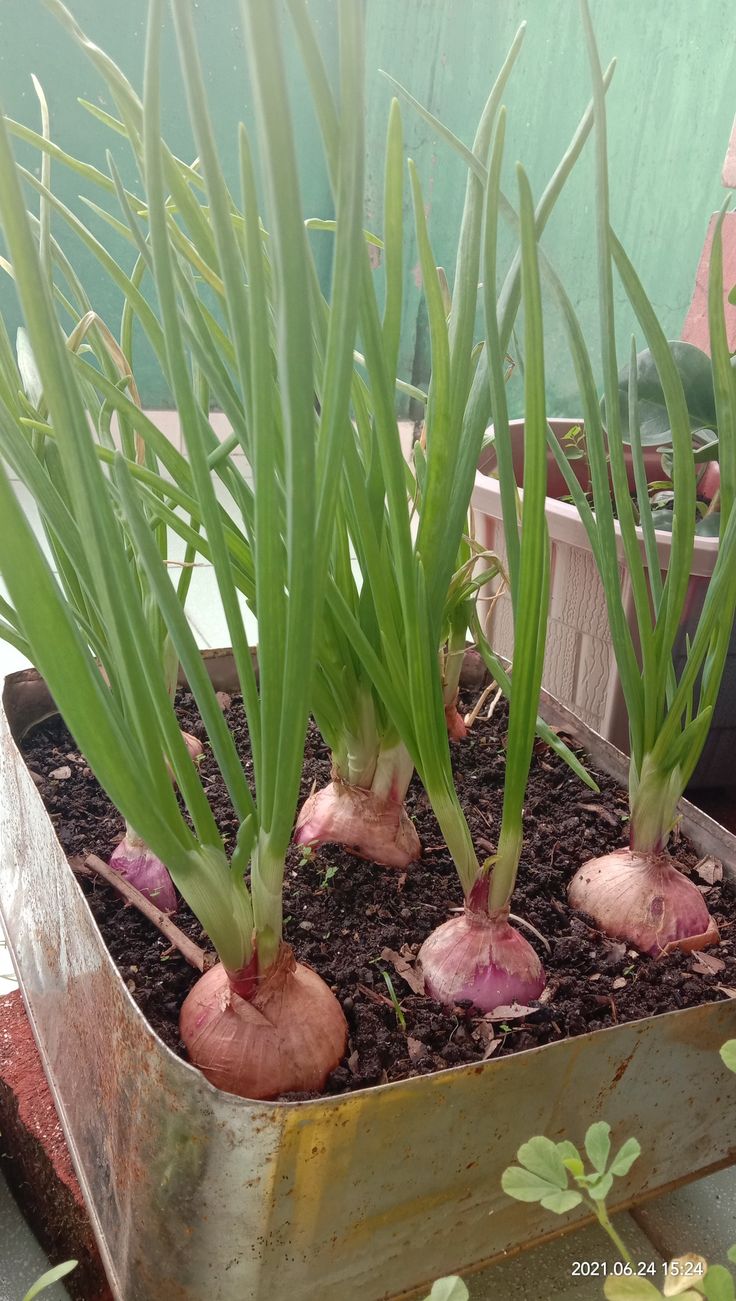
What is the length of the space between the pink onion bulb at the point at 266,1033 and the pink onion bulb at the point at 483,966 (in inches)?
2.3

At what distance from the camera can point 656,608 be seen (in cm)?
50

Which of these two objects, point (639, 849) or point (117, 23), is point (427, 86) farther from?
point (639, 849)

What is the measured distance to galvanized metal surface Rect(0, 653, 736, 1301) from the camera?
0.33m

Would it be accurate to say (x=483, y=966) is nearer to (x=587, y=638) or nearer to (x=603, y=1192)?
(x=603, y=1192)

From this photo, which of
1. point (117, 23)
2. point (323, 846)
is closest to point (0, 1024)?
point (323, 846)

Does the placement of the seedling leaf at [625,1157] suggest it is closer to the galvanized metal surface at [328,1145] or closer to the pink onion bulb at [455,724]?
the galvanized metal surface at [328,1145]

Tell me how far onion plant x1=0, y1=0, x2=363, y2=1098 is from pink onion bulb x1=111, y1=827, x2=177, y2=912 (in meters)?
0.10

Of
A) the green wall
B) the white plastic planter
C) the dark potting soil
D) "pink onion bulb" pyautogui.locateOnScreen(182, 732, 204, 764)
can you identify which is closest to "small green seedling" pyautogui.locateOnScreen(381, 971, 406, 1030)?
the dark potting soil

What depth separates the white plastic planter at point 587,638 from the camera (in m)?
0.77

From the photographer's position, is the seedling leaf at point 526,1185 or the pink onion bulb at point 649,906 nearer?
the seedling leaf at point 526,1185

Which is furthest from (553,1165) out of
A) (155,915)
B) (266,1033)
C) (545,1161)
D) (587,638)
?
(587,638)

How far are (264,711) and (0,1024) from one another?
15.1 inches

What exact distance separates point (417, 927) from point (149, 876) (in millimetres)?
141

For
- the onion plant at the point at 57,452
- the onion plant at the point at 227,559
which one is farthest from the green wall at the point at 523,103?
the onion plant at the point at 227,559
